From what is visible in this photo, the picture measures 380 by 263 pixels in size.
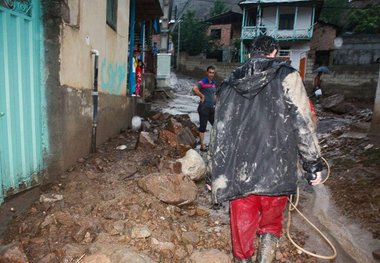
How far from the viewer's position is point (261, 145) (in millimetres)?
2309

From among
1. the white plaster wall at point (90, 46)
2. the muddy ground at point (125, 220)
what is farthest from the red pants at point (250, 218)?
the white plaster wall at point (90, 46)

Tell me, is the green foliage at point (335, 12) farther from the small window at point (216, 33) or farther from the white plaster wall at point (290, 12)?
the small window at point (216, 33)

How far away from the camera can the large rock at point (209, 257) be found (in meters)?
2.77

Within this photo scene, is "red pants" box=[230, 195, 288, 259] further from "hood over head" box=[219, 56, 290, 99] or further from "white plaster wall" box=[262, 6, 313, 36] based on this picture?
"white plaster wall" box=[262, 6, 313, 36]

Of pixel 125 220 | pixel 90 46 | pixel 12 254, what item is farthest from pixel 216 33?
pixel 12 254

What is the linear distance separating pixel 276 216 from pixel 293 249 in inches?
37.3

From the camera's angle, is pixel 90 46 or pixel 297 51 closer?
pixel 90 46

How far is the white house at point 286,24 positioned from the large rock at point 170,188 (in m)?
20.5

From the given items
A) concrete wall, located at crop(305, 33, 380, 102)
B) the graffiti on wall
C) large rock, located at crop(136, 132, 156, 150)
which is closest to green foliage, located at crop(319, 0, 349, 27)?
concrete wall, located at crop(305, 33, 380, 102)

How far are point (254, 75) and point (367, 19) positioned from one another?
24807 mm

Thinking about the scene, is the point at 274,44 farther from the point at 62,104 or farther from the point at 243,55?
the point at 243,55

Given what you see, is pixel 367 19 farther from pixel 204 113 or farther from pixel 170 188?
pixel 170 188

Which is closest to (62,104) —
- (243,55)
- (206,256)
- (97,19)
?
(97,19)

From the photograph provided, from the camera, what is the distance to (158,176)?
380 centimetres
